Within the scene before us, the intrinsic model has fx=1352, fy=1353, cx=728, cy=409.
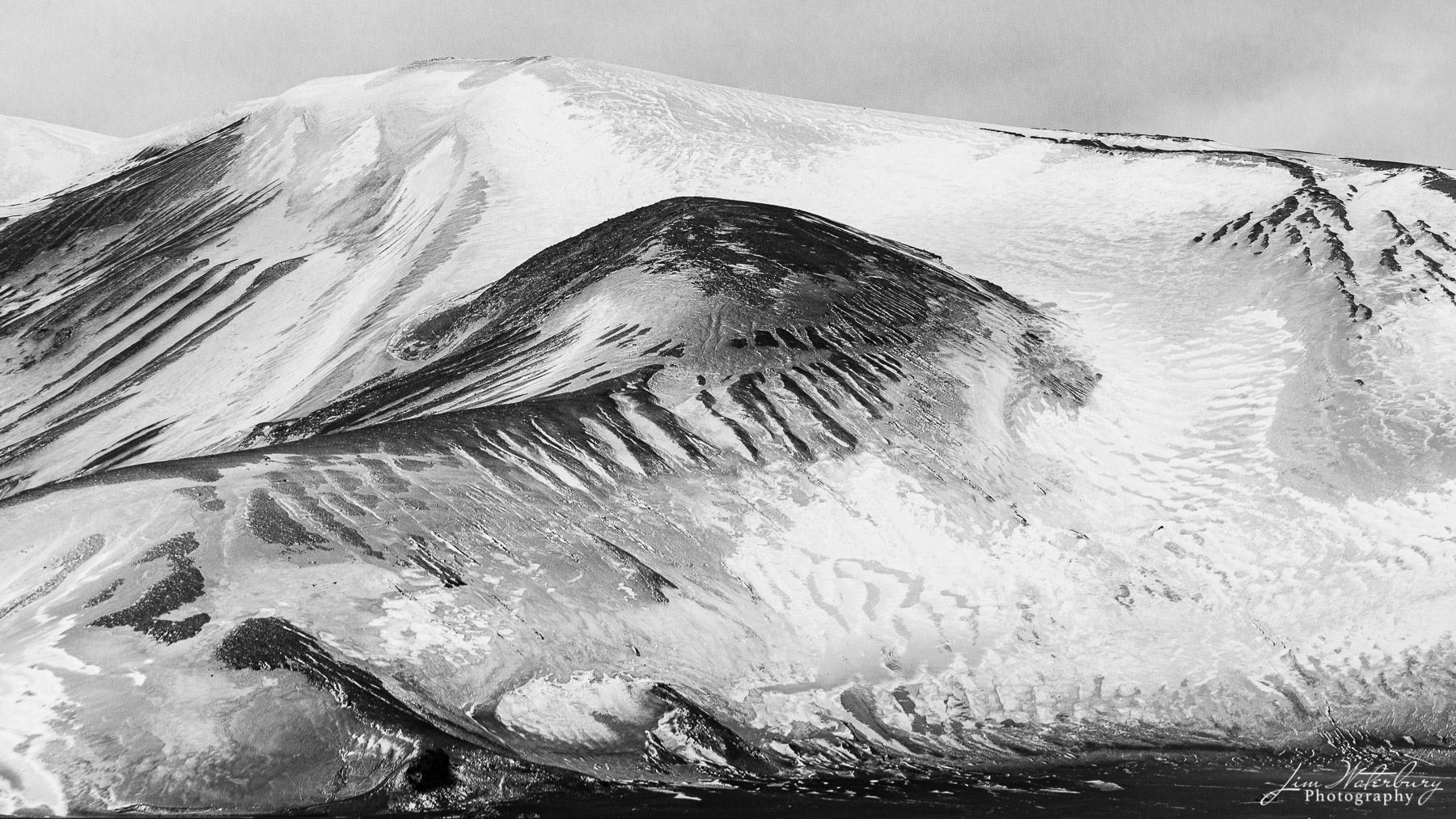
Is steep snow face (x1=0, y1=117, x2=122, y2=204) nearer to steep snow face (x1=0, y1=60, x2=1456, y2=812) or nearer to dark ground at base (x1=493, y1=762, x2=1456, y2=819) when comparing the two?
steep snow face (x1=0, y1=60, x2=1456, y2=812)

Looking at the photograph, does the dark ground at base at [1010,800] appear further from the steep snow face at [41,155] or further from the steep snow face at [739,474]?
the steep snow face at [41,155]

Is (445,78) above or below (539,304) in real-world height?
above

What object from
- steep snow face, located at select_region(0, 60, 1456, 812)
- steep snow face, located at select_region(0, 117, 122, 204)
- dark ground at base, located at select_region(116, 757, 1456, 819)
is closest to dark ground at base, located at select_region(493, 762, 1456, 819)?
dark ground at base, located at select_region(116, 757, 1456, 819)

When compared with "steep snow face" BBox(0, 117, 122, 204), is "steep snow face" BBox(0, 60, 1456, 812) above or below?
above

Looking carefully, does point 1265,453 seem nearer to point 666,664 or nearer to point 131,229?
point 666,664

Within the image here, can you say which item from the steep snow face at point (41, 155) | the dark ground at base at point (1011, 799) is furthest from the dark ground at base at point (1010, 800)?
the steep snow face at point (41, 155)

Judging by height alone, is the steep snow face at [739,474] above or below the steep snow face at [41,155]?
above

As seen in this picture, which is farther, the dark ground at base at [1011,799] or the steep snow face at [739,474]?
the steep snow face at [739,474]

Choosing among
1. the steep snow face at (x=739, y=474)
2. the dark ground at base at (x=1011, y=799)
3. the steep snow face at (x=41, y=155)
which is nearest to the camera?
the dark ground at base at (x=1011, y=799)

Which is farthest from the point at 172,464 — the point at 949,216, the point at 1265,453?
the point at 949,216
